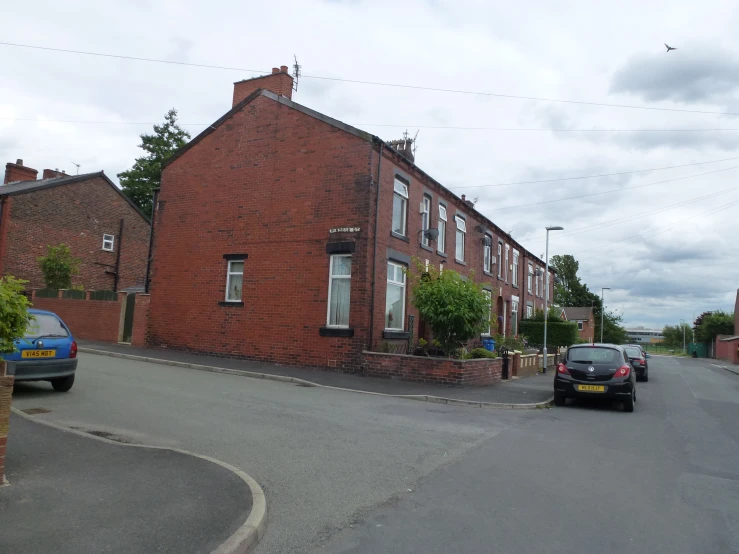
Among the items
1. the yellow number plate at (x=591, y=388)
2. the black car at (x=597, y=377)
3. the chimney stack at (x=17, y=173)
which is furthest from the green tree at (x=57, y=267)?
the yellow number plate at (x=591, y=388)

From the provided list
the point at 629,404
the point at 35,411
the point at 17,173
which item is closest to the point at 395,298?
the point at 629,404

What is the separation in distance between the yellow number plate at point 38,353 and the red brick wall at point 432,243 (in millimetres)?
8798

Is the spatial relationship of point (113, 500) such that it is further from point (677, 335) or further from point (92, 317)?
point (677, 335)

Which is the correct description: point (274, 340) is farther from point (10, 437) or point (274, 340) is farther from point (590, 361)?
point (10, 437)

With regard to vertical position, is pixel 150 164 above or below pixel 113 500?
above

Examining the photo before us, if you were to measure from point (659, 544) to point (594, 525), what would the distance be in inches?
20.6

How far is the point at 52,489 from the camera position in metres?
4.89

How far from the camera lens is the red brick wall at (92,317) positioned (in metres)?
22.1

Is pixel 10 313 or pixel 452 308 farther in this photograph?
pixel 452 308

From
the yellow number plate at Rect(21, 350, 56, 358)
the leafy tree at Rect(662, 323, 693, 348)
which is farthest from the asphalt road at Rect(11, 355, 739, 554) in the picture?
the leafy tree at Rect(662, 323, 693, 348)

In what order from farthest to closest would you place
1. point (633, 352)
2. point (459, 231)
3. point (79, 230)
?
point (79, 230)
point (459, 231)
point (633, 352)

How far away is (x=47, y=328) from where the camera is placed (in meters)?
10.4

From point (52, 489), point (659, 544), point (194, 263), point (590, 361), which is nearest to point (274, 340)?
point (194, 263)

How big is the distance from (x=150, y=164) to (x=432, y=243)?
3524 cm
